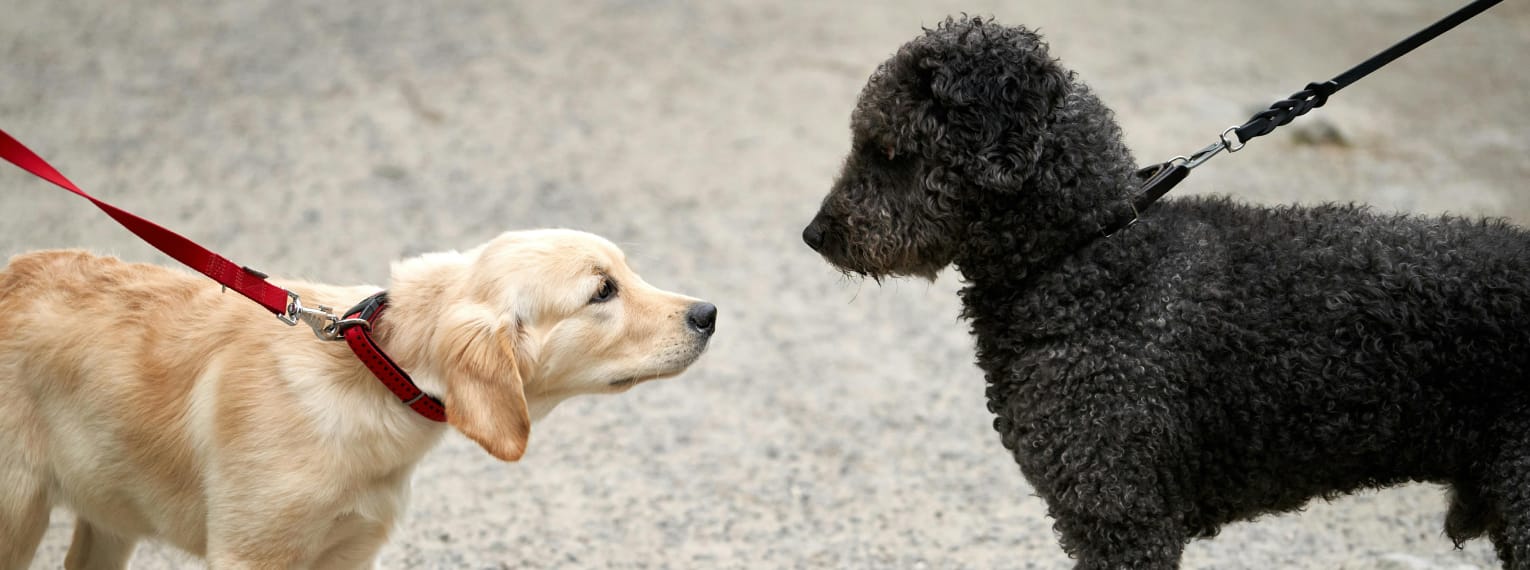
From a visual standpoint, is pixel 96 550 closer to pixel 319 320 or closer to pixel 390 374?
pixel 319 320

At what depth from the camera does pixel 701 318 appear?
4.05 m

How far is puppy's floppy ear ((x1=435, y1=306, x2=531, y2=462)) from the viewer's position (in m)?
3.58

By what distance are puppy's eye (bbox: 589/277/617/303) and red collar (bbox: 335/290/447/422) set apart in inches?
22.7

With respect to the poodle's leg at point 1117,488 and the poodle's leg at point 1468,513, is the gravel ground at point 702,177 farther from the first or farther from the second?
the poodle's leg at point 1117,488

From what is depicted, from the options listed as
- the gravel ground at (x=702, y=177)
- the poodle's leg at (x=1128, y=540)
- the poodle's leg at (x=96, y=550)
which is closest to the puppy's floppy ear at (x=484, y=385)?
the poodle's leg at (x=1128, y=540)

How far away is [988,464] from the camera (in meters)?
6.55

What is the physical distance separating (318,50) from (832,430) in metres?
7.28

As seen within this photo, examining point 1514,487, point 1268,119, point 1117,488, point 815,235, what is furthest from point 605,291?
point 1514,487

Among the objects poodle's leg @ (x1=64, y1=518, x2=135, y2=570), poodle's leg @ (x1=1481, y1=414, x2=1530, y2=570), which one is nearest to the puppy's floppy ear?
poodle's leg @ (x1=64, y1=518, x2=135, y2=570)

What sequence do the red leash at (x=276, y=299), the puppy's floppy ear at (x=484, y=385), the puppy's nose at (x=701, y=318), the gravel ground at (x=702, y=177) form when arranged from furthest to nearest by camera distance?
the gravel ground at (x=702, y=177) → the puppy's nose at (x=701, y=318) → the red leash at (x=276, y=299) → the puppy's floppy ear at (x=484, y=385)

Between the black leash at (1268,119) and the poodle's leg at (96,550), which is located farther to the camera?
the poodle's leg at (96,550)

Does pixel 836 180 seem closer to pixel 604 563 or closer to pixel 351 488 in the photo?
pixel 351 488

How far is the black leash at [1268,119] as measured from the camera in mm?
3758

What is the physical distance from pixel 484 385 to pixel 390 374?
0.31 meters
